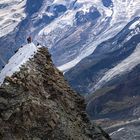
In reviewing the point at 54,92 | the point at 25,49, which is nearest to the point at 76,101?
the point at 54,92

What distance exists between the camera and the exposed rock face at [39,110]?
28.4 metres

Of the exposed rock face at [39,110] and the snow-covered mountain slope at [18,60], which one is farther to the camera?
the snow-covered mountain slope at [18,60]

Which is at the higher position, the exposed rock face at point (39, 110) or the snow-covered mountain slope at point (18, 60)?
the snow-covered mountain slope at point (18, 60)

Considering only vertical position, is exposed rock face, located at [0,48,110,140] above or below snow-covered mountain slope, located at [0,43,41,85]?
below

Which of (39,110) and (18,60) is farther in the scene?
(18,60)

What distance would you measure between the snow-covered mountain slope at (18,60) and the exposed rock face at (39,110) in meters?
0.31

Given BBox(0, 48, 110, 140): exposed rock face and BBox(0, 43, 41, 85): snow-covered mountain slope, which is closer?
BBox(0, 48, 110, 140): exposed rock face

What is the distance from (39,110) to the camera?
29.1 metres

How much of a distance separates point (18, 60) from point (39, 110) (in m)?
3.77

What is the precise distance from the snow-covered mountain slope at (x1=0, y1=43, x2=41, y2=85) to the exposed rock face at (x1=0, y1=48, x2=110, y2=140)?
1.00 feet

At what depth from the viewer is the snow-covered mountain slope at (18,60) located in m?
30.0

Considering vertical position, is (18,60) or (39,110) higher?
(18,60)

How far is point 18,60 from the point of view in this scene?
31.8 meters

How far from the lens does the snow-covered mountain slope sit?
30.0m
